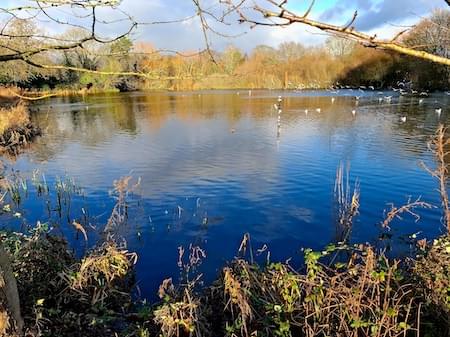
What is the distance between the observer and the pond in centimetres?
781

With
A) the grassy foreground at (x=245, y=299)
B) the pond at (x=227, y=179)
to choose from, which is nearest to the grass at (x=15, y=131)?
the pond at (x=227, y=179)

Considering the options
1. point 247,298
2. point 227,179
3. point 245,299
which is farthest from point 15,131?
point 245,299

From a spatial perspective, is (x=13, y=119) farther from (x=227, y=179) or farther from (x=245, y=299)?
(x=245, y=299)

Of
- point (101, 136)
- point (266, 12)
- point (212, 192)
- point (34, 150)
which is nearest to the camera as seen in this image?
point (266, 12)

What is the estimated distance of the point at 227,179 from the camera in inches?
453

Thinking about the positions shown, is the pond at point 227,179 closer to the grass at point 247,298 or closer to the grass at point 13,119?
the grass at point 247,298

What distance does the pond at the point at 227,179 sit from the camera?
7.81 metres

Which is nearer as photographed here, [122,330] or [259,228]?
[122,330]

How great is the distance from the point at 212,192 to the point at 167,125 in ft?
39.8

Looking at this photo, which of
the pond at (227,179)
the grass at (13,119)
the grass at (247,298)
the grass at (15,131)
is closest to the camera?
the grass at (247,298)

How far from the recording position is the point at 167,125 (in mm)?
21797

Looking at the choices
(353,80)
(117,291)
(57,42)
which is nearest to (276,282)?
(117,291)

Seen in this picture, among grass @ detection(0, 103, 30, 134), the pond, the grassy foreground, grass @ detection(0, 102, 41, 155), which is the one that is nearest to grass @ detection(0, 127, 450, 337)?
the grassy foreground

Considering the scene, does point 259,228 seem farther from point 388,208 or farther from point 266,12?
point 266,12
